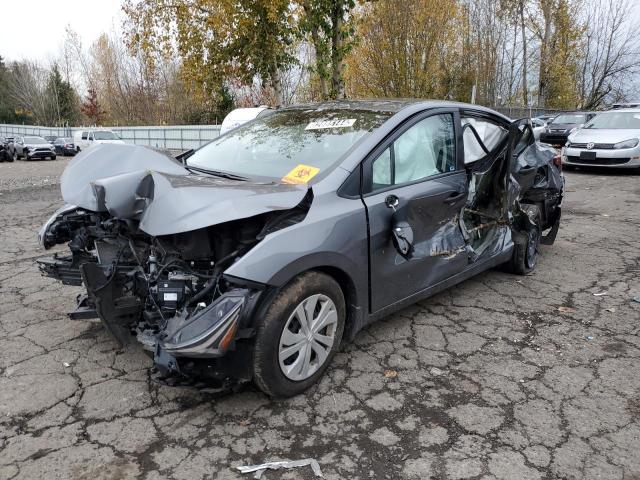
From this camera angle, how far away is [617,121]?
517 inches

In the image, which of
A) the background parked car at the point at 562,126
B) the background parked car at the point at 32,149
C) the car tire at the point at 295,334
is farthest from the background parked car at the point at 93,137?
the car tire at the point at 295,334

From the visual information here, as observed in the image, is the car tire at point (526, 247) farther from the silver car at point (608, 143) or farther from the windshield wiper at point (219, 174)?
the silver car at point (608, 143)

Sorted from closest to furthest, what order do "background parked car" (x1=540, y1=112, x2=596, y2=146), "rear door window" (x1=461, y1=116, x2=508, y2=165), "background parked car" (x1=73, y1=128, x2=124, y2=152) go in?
"rear door window" (x1=461, y1=116, x2=508, y2=165), "background parked car" (x1=540, y1=112, x2=596, y2=146), "background parked car" (x1=73, y1=128, x2=124, y2=152)

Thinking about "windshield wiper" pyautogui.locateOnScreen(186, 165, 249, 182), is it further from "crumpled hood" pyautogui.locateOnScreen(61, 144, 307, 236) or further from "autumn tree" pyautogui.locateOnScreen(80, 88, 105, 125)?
"autumn tree" pyautogui.locateOnScreen(80, 88, 105, 125)

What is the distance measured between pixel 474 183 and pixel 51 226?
3242mm

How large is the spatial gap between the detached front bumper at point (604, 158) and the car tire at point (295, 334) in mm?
11356

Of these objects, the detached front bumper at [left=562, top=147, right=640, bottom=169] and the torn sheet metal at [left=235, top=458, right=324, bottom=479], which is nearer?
the torn sheet metal at [left=235, top=458, right=324, bottom=479]

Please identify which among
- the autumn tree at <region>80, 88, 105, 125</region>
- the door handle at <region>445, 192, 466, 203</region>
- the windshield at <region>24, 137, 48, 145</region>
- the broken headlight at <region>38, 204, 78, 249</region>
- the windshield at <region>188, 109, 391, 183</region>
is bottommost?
the broken headlight at <region>38, 204, 78, 249</region>

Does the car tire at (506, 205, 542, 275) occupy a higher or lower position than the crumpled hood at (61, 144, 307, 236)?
lower

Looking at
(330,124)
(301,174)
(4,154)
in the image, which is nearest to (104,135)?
(4,154)

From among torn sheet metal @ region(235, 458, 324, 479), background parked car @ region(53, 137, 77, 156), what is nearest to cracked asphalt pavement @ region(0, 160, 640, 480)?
torn sheet metal @ region(235, 458, 324, 479)

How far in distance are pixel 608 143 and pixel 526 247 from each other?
894 centimetres

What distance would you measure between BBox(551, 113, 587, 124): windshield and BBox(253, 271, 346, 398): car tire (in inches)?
782

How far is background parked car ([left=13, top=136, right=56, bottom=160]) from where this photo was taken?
23797 mm
